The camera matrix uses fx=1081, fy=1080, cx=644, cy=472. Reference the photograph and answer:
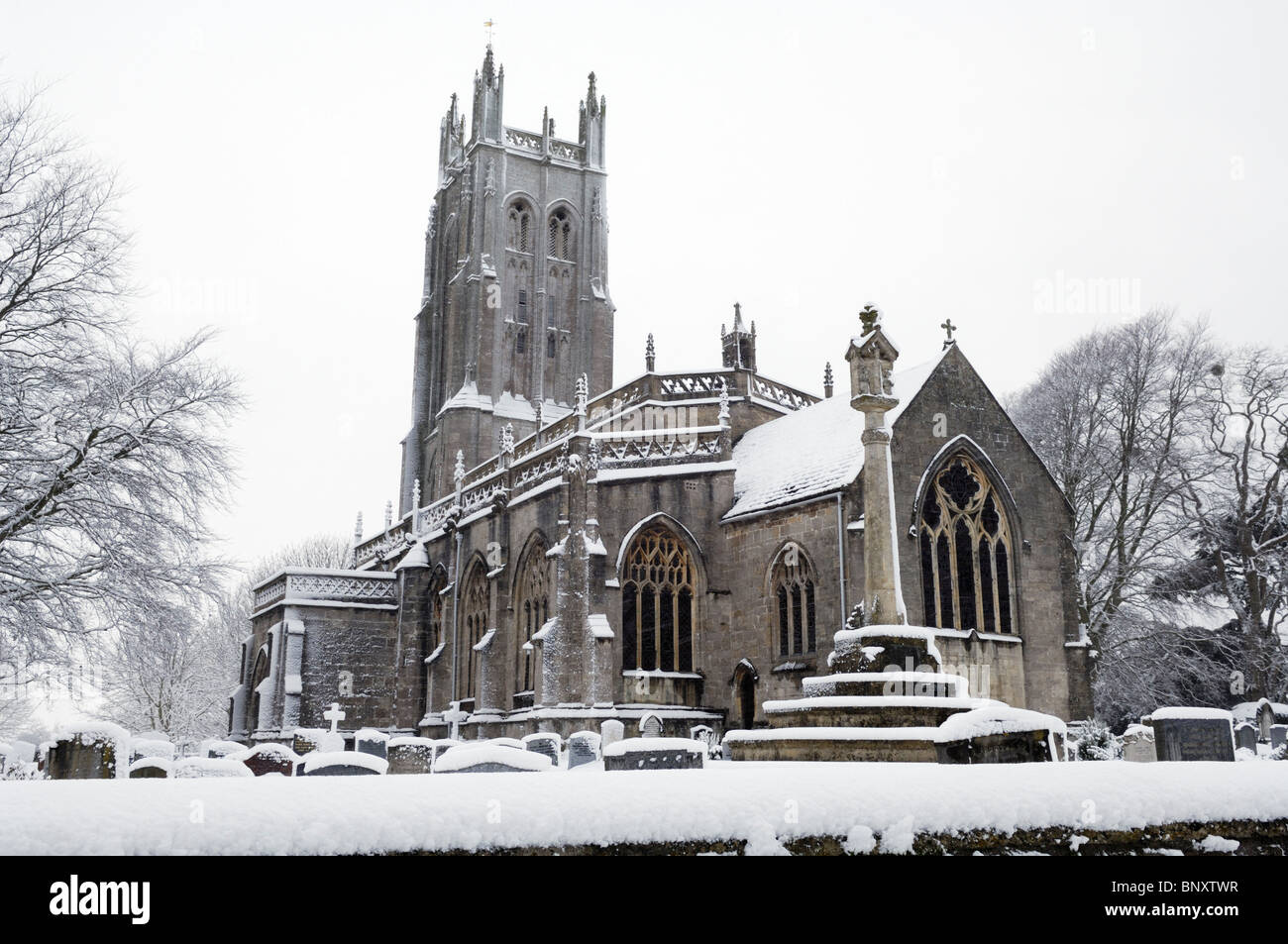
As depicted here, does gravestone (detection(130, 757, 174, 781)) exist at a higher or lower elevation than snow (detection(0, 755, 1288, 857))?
higher

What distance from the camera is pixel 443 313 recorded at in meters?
54.3

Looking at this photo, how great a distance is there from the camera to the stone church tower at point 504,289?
164ft

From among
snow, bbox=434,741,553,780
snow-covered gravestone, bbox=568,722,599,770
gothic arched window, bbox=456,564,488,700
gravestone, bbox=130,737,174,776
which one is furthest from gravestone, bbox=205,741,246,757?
gothic arched window, bbox=456,564,488,700

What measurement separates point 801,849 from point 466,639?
26923 millimetres

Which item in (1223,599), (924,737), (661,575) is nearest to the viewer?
(924,737)

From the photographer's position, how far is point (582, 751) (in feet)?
58.7

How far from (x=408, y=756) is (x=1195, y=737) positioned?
11.3m

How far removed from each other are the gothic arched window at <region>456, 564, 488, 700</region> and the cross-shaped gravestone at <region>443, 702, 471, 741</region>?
1111 millimetres

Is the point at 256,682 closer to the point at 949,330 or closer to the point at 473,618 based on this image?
the point at 473,618

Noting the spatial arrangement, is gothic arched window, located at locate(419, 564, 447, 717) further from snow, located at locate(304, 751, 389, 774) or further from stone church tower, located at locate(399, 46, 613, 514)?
snow, located at locate(304, 751, 389, 774)

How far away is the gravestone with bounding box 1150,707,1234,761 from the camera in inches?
558

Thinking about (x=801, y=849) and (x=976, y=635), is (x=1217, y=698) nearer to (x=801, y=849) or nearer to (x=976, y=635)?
(x=976, y=635)
